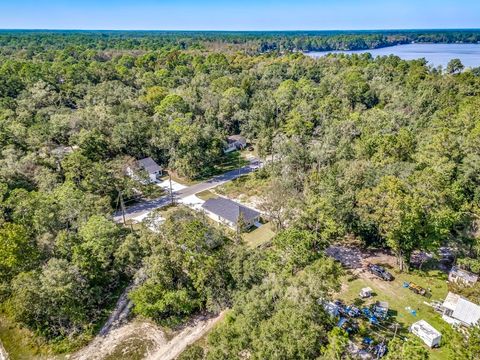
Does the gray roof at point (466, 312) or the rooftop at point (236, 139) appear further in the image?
the rooftop at point (236, 139)

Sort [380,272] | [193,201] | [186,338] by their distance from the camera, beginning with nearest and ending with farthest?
1. [186,338]
2. [380,272]
3. [193,201]

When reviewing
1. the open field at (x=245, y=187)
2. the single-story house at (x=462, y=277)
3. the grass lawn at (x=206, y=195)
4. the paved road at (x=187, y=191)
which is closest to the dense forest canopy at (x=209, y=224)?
the single-story house at (x=462, y=277)

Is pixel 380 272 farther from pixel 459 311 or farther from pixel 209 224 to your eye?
pixel 209 224

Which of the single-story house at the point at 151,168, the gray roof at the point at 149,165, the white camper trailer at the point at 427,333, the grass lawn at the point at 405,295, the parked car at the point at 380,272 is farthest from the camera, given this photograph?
the gray roof at the point at 149,165

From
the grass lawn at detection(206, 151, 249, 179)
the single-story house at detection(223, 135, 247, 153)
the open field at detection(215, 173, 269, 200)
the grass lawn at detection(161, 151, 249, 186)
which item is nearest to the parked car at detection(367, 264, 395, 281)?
the open field at detection(215, 173, 269, 200)

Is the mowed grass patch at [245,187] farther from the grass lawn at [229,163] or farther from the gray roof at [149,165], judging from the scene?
the gray roof at [149,165]

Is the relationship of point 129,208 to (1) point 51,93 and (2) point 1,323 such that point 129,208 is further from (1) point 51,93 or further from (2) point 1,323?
(1) point 51,93

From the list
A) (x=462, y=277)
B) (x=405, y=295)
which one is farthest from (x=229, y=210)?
(x=462, y=277)

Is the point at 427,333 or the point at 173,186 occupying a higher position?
the point at 427,333
